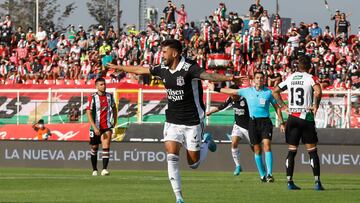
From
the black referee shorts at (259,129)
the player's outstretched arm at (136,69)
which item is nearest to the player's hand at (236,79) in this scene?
the player's outstretched arm at (136,69)

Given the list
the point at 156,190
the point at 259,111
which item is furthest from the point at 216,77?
the point at 259,111

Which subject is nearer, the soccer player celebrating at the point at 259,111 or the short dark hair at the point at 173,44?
the short dark hair at the point at 173,44

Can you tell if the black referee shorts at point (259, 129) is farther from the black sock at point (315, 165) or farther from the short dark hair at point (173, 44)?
the short dark hair at point (173, 44)

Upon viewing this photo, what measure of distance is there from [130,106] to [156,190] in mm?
14537

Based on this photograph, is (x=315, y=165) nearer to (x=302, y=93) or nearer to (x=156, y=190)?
(x=302, y=93)

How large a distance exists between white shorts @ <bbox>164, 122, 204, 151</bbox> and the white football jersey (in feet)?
14.1

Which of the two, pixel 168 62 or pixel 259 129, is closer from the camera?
pixel 168 62

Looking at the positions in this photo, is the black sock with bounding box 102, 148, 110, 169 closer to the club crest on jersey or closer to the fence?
the fence

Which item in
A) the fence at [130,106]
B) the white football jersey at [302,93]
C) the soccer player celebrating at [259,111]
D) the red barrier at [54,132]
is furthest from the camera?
the red barrier at [54,132]

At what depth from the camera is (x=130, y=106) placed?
110ft

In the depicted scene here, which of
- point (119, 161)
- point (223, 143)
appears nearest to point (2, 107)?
point (119, 161)

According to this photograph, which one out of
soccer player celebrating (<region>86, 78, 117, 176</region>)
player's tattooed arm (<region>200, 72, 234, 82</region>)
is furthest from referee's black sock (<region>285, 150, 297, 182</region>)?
soccer player celebrating (<region>86, 78, 117, 176</region>)

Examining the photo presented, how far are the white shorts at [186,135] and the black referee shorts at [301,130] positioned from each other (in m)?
4.30

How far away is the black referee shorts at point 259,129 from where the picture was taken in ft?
76.1
